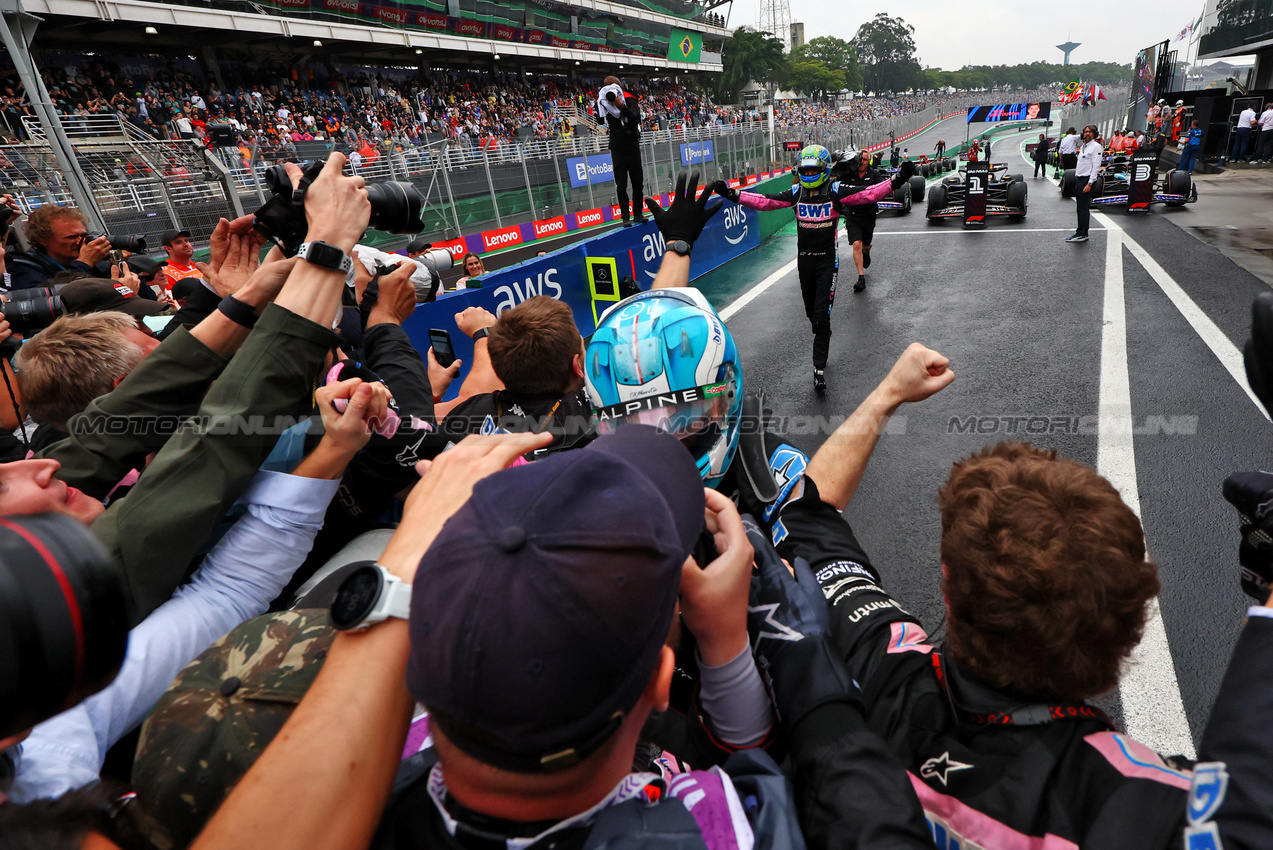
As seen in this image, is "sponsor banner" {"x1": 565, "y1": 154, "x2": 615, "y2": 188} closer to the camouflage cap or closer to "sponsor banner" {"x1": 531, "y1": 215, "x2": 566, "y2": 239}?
"sponsor banner" {"x1": 531, "y1": 215, "x2": 566, "y2": 239}

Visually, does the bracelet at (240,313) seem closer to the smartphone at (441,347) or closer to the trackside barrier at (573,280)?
the smartphone at (441,347)

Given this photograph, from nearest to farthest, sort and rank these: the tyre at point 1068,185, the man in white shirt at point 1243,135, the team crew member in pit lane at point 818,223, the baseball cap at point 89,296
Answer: the baseball cap at point 89,296
the team crew member in pit lane at point 818,223
the tyre at point 1068,185
the man in white shirt at point 1243,135

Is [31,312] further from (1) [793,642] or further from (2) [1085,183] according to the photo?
(2) [1085,183]

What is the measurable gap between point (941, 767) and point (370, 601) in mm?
1070

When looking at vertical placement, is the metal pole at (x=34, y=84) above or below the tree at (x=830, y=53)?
below

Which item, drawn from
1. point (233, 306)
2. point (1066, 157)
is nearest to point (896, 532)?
point (233, 306)

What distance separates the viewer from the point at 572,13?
3991 centimetres

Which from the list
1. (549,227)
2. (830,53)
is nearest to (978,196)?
(549,227)

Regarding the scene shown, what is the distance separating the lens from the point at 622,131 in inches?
364

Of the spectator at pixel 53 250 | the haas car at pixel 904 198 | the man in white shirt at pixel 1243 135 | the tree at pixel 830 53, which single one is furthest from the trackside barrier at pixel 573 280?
the tree at pixel 830 53

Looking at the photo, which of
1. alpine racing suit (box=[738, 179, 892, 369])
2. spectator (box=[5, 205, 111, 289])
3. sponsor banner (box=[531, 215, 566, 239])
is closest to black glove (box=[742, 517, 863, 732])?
alpine racing suit (box=[738, 179, 892, 369])

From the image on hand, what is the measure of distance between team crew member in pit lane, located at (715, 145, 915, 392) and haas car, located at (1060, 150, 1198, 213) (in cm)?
753

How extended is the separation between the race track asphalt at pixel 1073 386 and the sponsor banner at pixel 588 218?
6245 millimetres

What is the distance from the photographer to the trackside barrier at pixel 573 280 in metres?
5.88
